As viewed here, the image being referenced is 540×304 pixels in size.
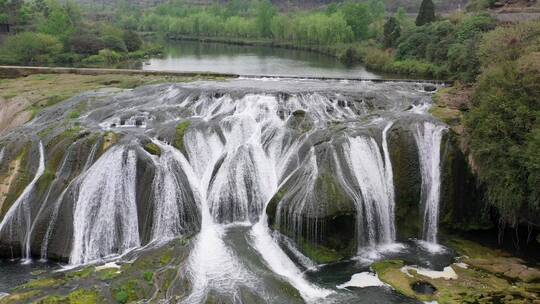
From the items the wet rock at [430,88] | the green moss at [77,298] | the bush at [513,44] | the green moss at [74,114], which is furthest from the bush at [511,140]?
the green moss at [74,114]

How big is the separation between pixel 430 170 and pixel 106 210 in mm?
15014

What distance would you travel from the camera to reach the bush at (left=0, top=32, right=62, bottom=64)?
5512 centimetres

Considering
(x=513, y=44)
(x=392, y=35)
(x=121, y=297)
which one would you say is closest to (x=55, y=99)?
(x=121, y=297)

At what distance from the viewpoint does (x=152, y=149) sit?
896 inches

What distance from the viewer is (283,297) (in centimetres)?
1667

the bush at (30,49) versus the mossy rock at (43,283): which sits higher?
the bush at (30,49)

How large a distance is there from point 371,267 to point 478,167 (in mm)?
7174

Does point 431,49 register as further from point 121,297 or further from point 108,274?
point 121,297

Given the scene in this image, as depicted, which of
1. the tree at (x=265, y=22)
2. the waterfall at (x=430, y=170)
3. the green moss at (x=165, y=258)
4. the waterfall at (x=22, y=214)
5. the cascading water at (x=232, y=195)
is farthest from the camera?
the tree at (x=265, y=22)

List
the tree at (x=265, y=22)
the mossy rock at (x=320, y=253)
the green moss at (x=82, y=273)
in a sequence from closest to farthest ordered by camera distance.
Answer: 1. the green moss at (x=82, y=273)
2. the mossy rock at (x=320, y=253)
3. the tree at (x=265, y=22)

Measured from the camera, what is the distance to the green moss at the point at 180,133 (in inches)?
934

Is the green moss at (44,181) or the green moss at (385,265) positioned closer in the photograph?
the green moss at (385,265)

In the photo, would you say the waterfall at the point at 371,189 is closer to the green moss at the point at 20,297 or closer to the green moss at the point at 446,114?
the green moss at the point at 446,114

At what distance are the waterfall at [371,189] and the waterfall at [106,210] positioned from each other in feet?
31.7
